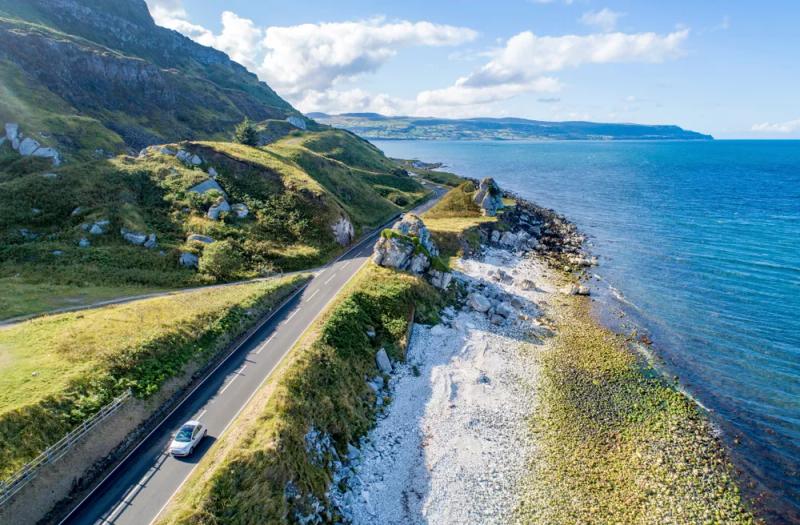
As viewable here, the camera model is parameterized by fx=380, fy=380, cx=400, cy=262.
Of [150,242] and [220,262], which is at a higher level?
[150,242]

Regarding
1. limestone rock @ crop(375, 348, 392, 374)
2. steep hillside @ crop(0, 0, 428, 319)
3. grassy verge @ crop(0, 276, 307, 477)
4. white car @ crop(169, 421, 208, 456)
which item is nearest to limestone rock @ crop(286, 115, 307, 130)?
steep hillside @ crop(0, 0, 428, 319)

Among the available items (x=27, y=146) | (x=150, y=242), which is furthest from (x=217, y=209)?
(x=27, y=146)

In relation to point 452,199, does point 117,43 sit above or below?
above

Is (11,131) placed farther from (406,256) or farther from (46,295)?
(406,256)

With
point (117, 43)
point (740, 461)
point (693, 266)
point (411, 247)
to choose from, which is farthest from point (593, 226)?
point (117, 43)

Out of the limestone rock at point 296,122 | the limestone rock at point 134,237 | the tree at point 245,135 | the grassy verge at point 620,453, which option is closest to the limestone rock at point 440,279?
the grassy verge at point 620,453

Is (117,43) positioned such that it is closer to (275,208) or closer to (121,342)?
(275,208)

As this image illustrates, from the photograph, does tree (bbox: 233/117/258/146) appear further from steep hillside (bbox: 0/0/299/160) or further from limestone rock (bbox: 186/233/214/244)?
limestone rock (bbox: 186/233/214/244)
